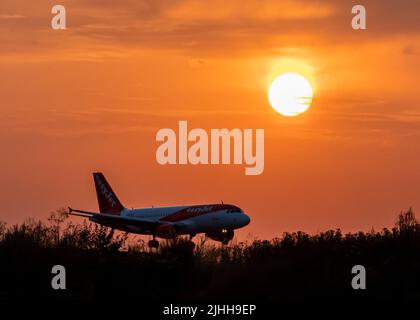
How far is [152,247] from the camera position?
246ft

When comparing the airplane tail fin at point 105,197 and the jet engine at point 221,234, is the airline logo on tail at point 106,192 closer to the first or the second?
the airplane tail fin at point 105,197

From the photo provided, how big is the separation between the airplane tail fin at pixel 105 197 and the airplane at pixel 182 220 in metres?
13.4

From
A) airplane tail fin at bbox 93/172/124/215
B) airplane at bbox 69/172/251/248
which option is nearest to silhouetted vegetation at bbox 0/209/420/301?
airplane at bbox 69/172/251/248

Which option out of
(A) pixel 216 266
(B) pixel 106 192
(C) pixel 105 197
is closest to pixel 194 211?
(C) pixel 105 197

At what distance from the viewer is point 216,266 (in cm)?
6825

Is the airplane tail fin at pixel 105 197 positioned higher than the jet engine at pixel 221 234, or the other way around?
the airplane tail fin at pixel 105 197

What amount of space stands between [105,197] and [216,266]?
88.5m

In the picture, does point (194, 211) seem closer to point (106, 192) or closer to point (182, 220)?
point (182, 220)

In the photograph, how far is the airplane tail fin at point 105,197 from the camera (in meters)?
152

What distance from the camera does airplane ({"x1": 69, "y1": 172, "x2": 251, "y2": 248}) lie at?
114 metres

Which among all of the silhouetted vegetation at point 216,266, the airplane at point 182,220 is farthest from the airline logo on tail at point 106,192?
the silhouetted vegetation at point 216,266

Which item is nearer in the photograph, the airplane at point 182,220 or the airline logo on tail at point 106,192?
the airplane at point 182,220

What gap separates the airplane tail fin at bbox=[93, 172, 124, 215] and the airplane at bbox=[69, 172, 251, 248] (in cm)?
1337

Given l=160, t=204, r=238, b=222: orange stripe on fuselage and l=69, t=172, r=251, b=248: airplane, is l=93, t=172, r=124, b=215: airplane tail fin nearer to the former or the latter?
l=69, t=172, r=251, b=248: airplane
